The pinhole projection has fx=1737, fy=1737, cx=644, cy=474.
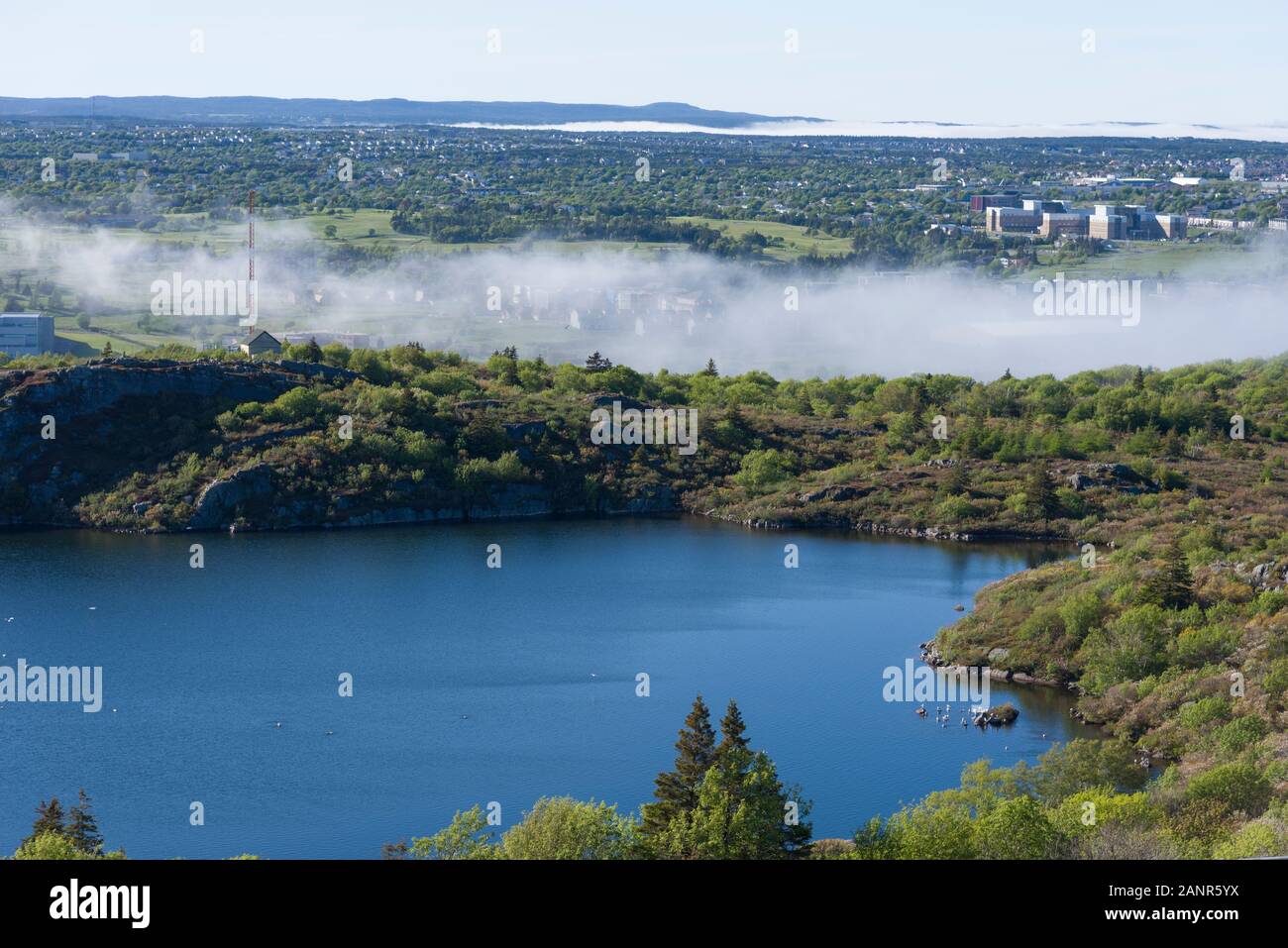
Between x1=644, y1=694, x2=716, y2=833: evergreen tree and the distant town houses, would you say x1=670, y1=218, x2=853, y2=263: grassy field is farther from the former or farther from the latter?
x1=644, y1=694, x2=716, y2=833: evergreen tree

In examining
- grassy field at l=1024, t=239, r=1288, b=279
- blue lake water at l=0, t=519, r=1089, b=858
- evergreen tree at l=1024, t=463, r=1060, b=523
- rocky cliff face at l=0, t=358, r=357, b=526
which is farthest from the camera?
grassy field at l=1024, t=239, r=1288, b=279

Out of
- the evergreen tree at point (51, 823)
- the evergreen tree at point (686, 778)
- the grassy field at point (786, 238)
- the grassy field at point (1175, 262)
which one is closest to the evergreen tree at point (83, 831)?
the evergreen tree at point (51, 823)

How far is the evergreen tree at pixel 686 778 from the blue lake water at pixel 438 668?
3.70 meters

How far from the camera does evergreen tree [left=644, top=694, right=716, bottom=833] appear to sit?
27516 millimetres

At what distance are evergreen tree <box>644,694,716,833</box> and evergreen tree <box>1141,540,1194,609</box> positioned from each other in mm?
20388

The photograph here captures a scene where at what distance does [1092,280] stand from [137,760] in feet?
435

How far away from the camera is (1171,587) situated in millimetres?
45500

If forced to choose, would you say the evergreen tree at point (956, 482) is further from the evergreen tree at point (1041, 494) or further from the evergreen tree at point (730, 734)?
the evergreen tree at point (730, 734)

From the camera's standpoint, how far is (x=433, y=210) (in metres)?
169

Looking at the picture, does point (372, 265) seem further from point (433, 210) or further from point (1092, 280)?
point (1092, 280)

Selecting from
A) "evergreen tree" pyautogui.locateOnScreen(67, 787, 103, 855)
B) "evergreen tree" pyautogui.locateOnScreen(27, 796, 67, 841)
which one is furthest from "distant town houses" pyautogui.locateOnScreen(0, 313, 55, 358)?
"evergreen tree" pyautogui.locateOnScreen(27, 796, 67, 841)

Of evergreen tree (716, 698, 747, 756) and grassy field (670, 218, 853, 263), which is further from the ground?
grassy field (670, 218, 853, 263)

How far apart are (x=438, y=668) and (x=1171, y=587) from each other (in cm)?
1918

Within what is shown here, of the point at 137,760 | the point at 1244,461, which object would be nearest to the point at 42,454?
the point at 137,760
